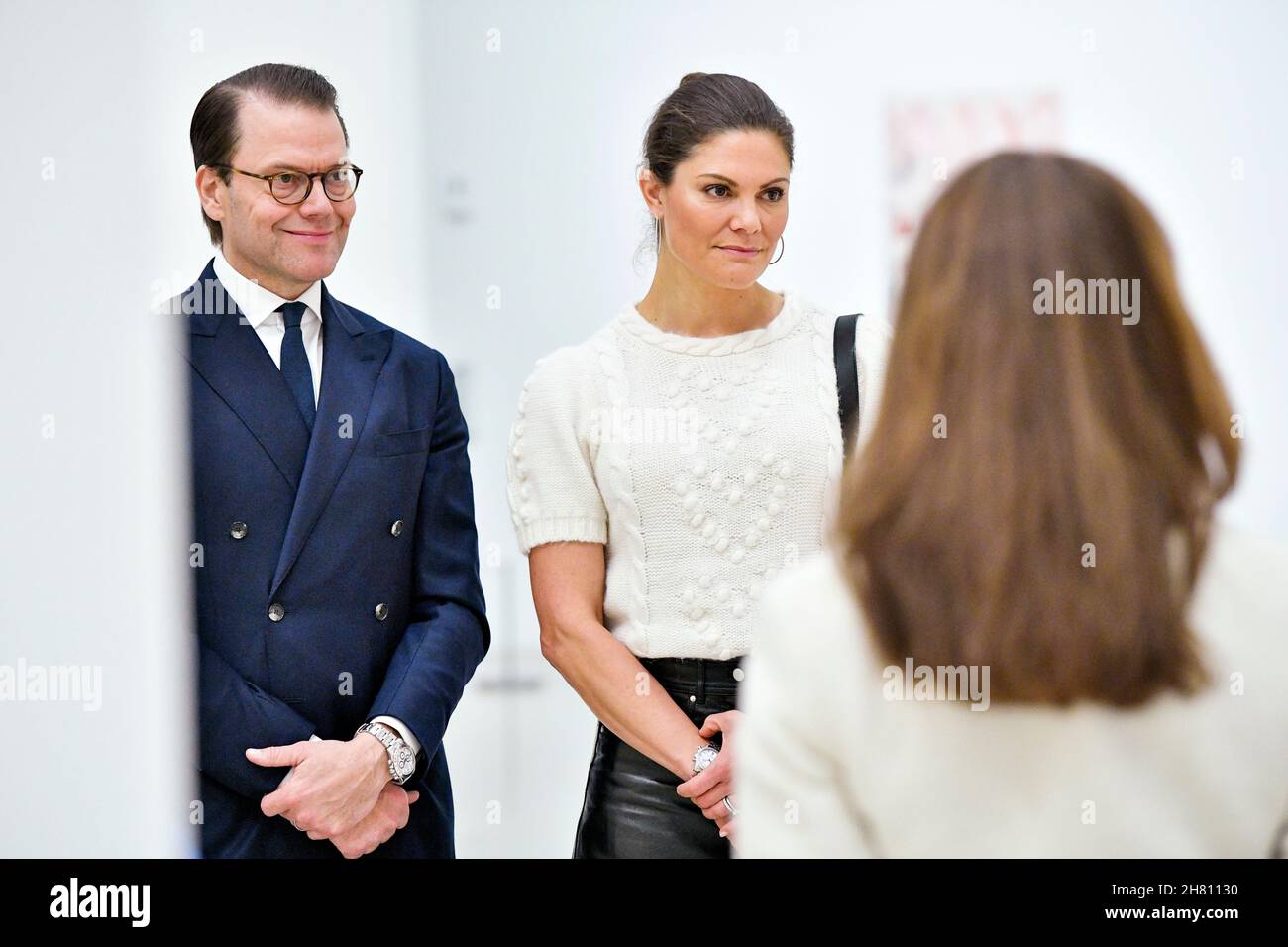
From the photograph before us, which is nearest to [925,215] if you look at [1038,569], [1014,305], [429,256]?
[1014,305]

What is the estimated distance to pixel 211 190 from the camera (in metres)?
2.29

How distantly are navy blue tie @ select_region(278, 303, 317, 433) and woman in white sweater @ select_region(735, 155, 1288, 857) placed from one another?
4.06 feet

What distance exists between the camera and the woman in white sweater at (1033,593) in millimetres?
1143

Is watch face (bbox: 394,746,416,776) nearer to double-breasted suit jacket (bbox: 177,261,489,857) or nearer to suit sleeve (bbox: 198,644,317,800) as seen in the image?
double-breasted suit jacket (bbox: 177,261,489,857)

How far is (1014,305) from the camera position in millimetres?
1195

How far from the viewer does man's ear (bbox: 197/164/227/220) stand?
228 centimetres

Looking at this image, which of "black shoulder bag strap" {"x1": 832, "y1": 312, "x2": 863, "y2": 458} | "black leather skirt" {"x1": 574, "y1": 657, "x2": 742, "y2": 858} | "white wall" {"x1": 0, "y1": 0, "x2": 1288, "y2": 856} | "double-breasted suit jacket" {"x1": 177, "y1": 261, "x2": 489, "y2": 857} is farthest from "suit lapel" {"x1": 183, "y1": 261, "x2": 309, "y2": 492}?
"black shoulder bag strap" {"x1": 832, "y1": 312, "x2": 863, "y2": 458}

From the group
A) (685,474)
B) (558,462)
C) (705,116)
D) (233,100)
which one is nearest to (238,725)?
(558,462)

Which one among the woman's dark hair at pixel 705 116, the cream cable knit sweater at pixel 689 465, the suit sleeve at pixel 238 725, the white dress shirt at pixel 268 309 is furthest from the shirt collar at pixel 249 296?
the woman's dark hair at pixel 705 116

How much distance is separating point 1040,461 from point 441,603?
4.47 ft

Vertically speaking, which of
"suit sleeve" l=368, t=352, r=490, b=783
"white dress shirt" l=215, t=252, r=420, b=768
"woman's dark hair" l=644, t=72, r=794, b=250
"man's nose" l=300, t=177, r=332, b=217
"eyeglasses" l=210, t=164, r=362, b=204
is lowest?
"suit sleeve" l=368, t=352, r=490, b=783

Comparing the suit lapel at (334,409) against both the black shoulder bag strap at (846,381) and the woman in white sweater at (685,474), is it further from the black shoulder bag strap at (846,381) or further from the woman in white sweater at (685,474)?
the black shoulder bag strap at (846,381)

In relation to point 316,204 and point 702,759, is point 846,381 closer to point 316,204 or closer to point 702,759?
point 702,759
